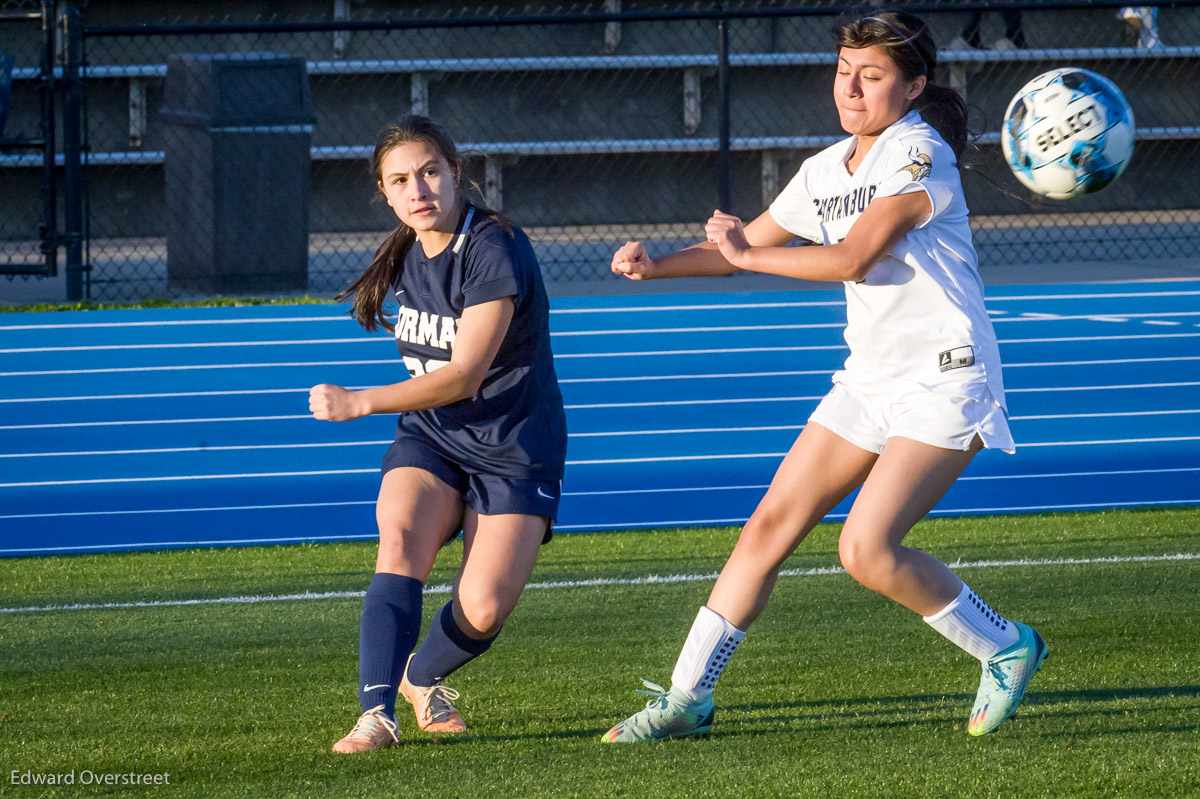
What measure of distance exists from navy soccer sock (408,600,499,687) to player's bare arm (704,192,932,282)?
1.12 m

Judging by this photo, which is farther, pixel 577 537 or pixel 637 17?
pixel 637 17

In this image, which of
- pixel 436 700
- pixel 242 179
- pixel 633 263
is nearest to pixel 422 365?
pixel 633 263

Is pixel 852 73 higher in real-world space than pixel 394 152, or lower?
higher

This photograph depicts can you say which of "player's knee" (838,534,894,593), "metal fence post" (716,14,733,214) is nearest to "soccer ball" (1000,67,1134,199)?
"player's knee" (838,534,894,593)

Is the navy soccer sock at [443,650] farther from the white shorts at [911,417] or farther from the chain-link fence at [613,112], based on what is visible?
the chain-link fence at [613,112]

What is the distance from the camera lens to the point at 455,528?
3.47 metres

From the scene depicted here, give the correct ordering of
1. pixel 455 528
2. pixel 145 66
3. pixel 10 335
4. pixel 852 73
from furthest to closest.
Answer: pixel 145 66 → pixel 10 335 → pixel 455 528 → pixel 852 73

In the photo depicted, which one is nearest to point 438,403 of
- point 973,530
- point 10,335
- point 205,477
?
point 973,530

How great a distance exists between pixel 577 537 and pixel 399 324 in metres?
2.75

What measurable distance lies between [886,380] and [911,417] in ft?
0.38

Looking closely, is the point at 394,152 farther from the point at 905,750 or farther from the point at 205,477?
the point at 205,477

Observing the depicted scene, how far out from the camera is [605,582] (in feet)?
17.1

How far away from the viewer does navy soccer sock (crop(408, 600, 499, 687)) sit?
3.40m

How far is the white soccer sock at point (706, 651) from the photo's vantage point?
329cm
